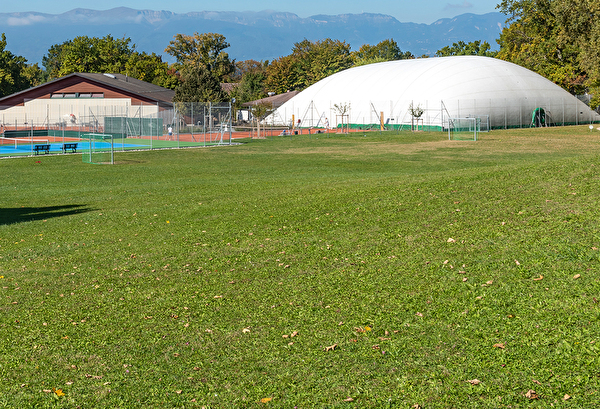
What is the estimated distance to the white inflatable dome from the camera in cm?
6456

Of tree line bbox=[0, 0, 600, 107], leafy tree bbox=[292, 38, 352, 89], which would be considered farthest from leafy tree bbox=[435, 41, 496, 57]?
leafy tree bbox=[292, 38, 352, 89]

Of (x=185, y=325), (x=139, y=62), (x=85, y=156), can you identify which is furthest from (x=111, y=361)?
(x=139, y=62)

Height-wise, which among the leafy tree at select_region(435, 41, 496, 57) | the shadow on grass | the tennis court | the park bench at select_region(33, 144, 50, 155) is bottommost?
the shadow on grass

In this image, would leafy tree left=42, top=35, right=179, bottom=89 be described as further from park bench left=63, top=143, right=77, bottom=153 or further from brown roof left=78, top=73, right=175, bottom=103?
park bench left=63, top=143, right=77, bottom=153

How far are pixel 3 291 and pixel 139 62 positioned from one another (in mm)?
86870

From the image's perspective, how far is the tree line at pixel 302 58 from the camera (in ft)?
213

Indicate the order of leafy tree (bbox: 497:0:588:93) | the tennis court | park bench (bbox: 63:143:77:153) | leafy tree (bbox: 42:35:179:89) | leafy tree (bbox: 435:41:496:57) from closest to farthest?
park bench (bbox: 63:143:77:153) < the tennis court < leafy tree (bbox: 497:0:588:93) < leafy tree (bbox: 42:35:179:89) < leafy tree (bbox: 435:41:496:57)

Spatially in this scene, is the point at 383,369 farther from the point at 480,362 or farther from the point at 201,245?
the point at 201,245

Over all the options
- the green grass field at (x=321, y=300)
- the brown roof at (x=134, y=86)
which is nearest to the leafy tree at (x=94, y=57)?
the brown roof at (x=134, y=86)

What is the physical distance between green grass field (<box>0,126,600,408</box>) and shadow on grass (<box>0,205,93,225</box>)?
0.28m

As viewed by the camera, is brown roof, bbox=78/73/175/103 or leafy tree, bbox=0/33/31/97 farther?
leafy tree, bbox=0/33/31/97

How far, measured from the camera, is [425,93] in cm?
6619

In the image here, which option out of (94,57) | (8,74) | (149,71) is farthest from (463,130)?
(8,74)

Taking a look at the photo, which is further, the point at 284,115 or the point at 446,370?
the point at 284,115
